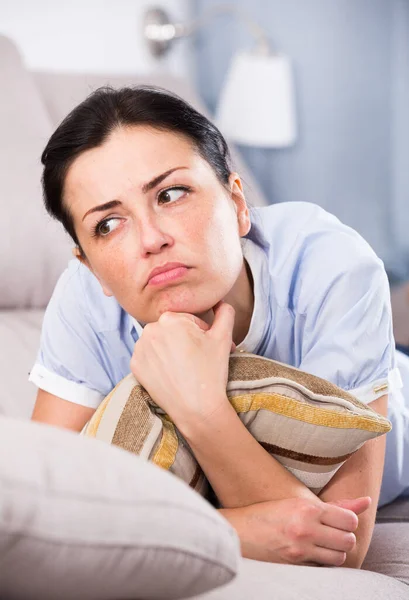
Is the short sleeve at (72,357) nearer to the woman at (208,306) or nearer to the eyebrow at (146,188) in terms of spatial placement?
the woman at (208,306)

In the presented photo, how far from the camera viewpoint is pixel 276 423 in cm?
101

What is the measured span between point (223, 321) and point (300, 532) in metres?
0.30

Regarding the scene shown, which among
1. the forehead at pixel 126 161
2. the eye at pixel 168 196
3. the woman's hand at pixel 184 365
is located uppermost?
the forehead at pixel 126 161

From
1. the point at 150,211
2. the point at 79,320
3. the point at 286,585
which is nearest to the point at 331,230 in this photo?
the point at 150,211

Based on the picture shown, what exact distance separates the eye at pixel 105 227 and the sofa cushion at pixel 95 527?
0.53m

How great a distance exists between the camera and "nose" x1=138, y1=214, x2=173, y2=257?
1.10 m

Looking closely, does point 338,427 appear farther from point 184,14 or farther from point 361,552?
point 184,14

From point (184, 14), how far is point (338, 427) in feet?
8.77

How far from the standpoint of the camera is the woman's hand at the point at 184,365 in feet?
3.35

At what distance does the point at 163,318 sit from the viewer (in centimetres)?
111

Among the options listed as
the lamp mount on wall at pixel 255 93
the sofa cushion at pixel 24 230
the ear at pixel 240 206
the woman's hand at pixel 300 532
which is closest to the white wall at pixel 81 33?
the lamp mount on wall at pixel 255 93

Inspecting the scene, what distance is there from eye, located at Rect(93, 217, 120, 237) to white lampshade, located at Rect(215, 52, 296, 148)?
1.99 m

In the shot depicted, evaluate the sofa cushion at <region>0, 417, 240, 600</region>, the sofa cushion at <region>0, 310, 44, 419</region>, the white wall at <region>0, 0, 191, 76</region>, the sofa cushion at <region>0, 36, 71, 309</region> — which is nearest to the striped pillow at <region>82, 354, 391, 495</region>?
the sofa cushion at <region>0, 417, 240, 600</region>

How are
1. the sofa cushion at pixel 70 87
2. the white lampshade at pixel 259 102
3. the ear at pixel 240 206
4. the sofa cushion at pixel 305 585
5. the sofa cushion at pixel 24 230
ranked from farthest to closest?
1. the white lampshade at pixel 259 102
2. the sofa cushion at pixel 70 87
3. the sofa cushion at pixel 24 230
4. the ear at pixel 240 206
5. the sofa cushion at pixel 305 585
